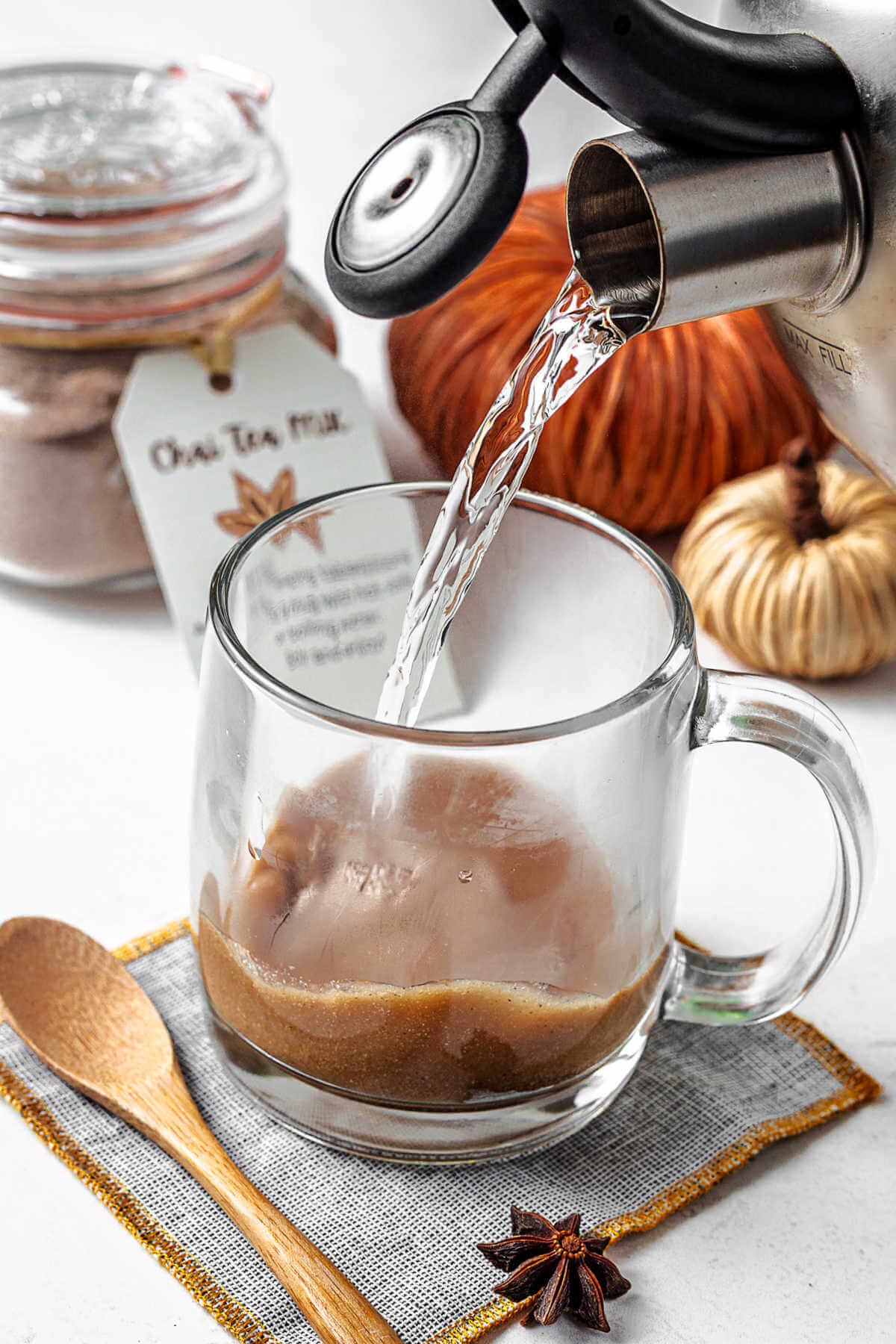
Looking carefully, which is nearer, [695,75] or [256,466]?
[695,75]

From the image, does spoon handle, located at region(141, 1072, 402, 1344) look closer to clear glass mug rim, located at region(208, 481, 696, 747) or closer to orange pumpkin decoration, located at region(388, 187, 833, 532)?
clear glass mug rim, located at region(208, 481, 696, 747)

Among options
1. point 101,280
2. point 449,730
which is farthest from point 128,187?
point 449,730

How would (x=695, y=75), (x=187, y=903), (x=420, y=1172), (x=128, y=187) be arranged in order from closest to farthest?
(x=695, y=75) < (x=420, y=1172) < (x=187, y=903) < (x=128, y=187)

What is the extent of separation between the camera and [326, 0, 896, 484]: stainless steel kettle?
1.12 feet

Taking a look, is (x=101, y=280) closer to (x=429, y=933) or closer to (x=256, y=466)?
(x=256, y=466)

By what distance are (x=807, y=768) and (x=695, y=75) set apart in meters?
0.19

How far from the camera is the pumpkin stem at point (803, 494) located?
68 cm

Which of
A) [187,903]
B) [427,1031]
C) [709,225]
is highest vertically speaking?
[709,225]

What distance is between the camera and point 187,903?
575 millimetres

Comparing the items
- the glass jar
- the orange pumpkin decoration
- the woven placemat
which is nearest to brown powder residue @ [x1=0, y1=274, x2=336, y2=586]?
the glass jar

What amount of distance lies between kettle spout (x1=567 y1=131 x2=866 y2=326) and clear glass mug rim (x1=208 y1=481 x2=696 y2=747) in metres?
0.08

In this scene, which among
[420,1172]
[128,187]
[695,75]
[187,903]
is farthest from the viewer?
[128,187]

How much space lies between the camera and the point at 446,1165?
45cm

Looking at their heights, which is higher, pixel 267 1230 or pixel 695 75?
pixel 695 75
